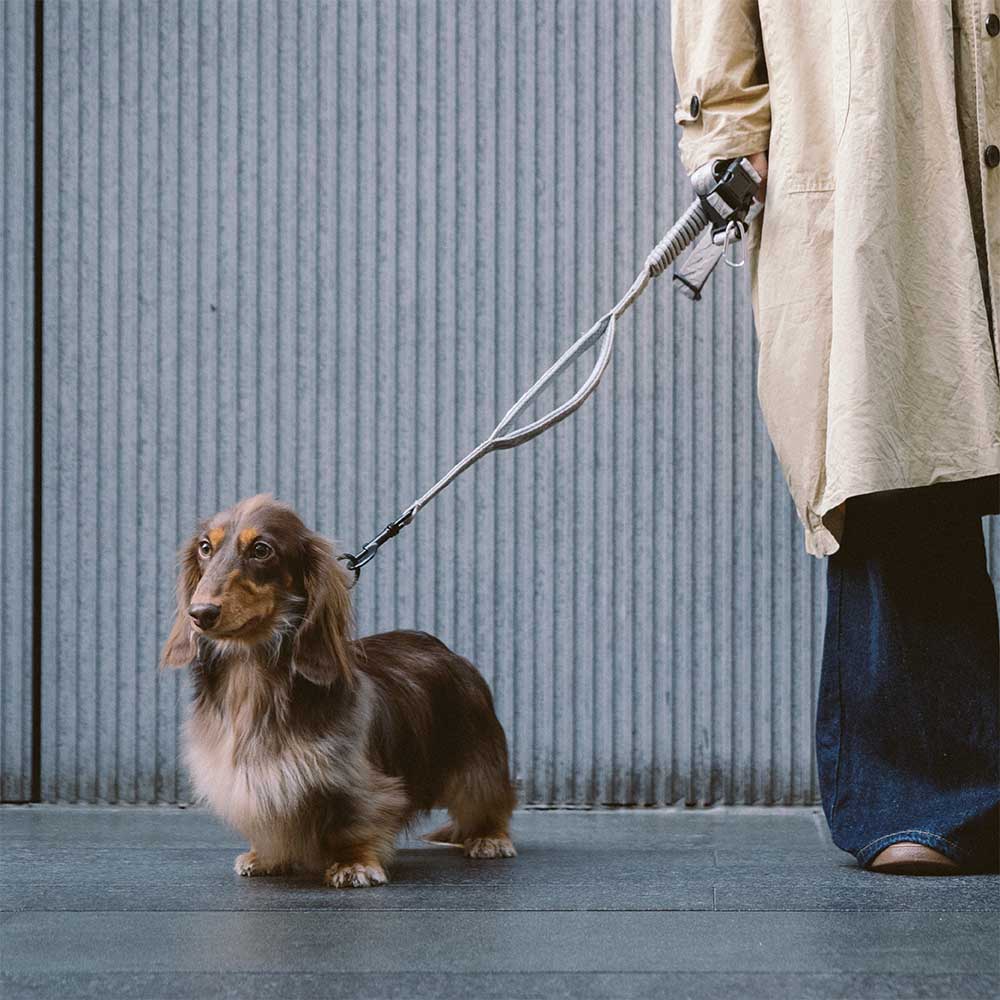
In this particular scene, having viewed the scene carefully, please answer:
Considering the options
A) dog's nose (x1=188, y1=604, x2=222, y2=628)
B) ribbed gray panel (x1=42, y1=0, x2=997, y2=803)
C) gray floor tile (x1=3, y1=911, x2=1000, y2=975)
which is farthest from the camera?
ribbed gray panel (x1=42, y1=0, x2=997, y2=803)

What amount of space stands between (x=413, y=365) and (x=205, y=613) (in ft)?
4.27

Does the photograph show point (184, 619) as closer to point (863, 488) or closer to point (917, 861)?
point (863, 488)

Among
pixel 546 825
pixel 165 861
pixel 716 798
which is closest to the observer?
pixel 165 861

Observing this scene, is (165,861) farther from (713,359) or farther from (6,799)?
(713,359)

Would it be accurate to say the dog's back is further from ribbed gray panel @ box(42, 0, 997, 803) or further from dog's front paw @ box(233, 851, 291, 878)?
ribbed gray panel @ box(42, 0, 997, 803)

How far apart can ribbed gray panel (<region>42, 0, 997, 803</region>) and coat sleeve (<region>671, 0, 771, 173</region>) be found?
89cm

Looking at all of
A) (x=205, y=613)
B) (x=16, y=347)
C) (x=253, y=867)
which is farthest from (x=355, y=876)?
(x=16, y=347)

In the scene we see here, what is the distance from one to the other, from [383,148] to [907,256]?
1.54m

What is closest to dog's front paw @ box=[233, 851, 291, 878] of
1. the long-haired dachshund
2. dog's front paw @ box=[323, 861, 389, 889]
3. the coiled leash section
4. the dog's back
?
the long-haired dachshund

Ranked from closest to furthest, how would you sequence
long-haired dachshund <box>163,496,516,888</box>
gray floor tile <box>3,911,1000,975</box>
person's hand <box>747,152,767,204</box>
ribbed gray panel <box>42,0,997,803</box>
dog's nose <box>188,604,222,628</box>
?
gray floor tile <box>3,911,1000,975</box> < dog's nose <box>188,604,222,628</box> < long-haired dachshund <box>163,496,516,888</box> < person's hand <box>747,152,767,204</box> < ribbed gray panel <box>42,0,997,803</box>

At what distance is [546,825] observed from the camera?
3406 mm

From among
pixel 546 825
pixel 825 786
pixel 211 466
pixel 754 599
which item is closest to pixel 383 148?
pixel 211 466

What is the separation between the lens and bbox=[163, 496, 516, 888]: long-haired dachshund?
2.65 meters

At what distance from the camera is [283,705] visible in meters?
2.68
